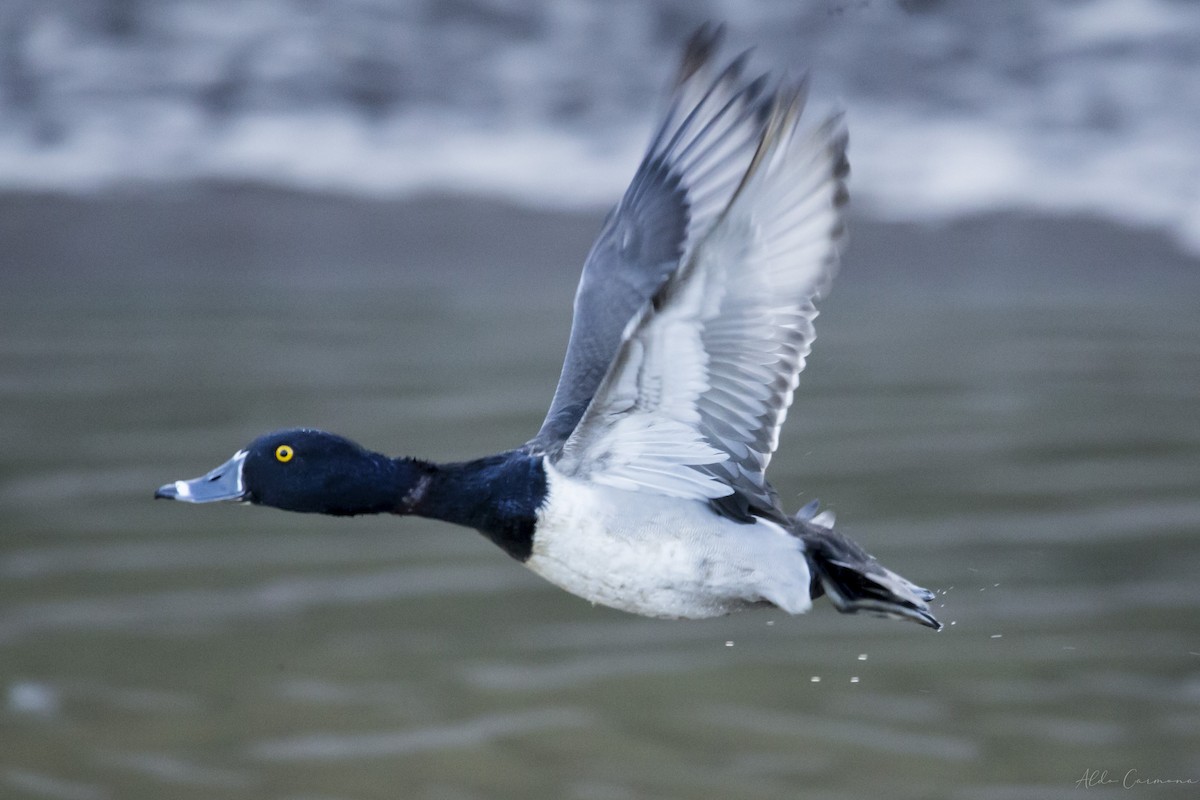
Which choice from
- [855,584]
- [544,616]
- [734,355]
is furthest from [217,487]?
[544,616]

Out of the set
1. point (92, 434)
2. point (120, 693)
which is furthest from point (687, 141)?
point (92, 434)

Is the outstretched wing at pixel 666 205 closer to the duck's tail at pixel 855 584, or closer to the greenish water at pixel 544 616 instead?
the duck's tail at pixel 855 584

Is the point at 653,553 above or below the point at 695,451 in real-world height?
below

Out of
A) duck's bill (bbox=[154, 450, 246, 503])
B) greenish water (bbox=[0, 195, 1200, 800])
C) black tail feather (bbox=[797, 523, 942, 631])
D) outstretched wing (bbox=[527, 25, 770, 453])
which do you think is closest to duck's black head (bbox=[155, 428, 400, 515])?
duck's bill (bbox=[154, 450, 246, 503])

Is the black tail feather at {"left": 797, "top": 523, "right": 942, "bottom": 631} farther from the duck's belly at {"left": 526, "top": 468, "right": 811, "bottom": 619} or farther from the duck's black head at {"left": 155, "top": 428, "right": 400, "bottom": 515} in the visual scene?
the duck's black head at {"left": 155, "top": 428, "right": 400, "bottom": 515}

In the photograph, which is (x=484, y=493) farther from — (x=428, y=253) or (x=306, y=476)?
(x=428, y=253)

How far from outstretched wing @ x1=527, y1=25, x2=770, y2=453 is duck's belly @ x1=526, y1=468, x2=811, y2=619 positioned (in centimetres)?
17

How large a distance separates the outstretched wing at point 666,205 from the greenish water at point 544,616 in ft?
11.4

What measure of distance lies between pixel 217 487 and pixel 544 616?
546cm

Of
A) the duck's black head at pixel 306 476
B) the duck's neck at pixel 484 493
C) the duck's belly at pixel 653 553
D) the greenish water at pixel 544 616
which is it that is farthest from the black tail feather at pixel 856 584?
the greenish water at pixel 544 616

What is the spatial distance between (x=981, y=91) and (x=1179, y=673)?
36.7 feet

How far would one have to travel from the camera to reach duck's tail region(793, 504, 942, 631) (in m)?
3.09

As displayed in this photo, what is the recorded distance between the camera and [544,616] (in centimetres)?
844

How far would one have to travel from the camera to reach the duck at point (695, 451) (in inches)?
114
